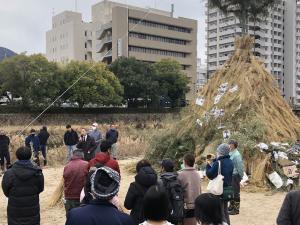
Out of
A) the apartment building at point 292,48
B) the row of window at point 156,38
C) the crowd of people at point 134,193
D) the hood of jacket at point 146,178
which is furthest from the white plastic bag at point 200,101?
the apartment building at point 292,48

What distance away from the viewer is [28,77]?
115ft

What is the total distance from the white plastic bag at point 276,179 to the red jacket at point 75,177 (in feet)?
18.3

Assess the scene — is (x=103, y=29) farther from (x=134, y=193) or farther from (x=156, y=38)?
(x=134, y=193)

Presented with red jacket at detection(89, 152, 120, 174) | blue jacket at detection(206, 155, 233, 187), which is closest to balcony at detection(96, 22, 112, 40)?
blue jacket at detection(206, 155, 233, 187)

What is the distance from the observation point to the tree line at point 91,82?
35125 millimetres

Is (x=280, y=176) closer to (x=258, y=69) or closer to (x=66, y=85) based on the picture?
(x=258, y=69)

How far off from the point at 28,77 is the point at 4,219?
2882 cm

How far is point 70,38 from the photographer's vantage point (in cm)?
7612

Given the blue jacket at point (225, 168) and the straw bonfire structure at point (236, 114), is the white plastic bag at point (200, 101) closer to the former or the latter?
the straw bonfire structure at point (236, 114)

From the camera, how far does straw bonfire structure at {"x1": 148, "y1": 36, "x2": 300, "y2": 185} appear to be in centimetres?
1157

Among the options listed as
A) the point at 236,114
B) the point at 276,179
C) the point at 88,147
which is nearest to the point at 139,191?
the point at 276,179

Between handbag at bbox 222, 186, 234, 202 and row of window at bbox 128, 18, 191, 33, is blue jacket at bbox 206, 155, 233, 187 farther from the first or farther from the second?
row of window at bbox 128, 18, 191, 33

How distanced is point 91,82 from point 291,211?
36607mm

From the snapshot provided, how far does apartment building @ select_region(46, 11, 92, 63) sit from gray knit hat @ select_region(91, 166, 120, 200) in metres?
71.3
